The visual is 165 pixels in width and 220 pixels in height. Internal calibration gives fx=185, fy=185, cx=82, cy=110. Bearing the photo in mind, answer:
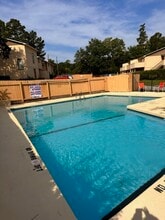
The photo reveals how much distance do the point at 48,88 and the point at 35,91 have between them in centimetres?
120

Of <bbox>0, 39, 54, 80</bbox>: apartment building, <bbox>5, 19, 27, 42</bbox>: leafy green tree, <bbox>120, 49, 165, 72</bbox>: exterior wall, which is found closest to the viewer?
<bbox>0, 39, 54, 80</bbox>: apartment building

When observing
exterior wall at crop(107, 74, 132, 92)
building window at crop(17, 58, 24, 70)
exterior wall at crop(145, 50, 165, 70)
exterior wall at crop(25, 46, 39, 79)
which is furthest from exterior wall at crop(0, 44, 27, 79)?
exterior wall at crop(145, 50, 165, 70)

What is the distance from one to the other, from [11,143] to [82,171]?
8.25 ft

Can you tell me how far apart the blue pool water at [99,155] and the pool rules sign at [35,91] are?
20.0ft

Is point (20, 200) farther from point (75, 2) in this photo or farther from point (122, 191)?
point (75, 2)

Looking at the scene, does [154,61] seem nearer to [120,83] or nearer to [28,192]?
[120,83]

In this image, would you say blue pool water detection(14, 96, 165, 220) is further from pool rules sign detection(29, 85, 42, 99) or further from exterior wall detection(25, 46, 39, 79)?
exterior wall detection(25, 46, 39, 79)

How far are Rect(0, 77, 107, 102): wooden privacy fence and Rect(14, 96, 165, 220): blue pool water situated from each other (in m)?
5.89

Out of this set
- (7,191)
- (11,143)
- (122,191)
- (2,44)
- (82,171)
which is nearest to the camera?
(7,191)

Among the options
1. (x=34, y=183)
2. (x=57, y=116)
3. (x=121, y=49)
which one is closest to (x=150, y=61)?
(x=121, y=49)

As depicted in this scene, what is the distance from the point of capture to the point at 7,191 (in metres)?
3.24

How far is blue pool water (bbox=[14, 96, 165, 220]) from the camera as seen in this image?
141 inches

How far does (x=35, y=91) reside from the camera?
15.5 metres

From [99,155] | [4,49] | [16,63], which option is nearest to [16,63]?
[16,63]
